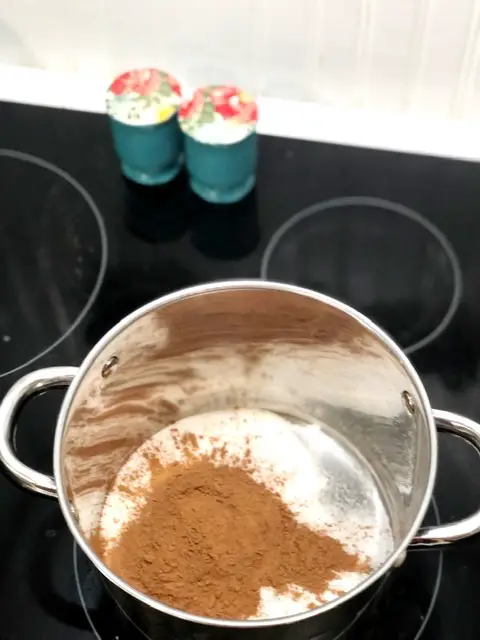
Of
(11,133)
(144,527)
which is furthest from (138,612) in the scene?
(11,133)

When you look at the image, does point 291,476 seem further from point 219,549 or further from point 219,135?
point 219,135

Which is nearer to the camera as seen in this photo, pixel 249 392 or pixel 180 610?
pixel 180 610

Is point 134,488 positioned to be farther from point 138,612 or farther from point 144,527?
point 138,612

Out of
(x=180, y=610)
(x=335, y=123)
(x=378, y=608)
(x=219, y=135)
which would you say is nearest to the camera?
(x=180, y=610)

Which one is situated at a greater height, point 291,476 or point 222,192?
point 222,192

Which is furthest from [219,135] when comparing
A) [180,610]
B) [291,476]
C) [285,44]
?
[180,610]

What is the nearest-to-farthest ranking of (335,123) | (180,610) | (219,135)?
(180,610) → (219,135) → (335,123)

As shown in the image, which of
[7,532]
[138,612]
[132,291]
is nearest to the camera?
[138,612]
